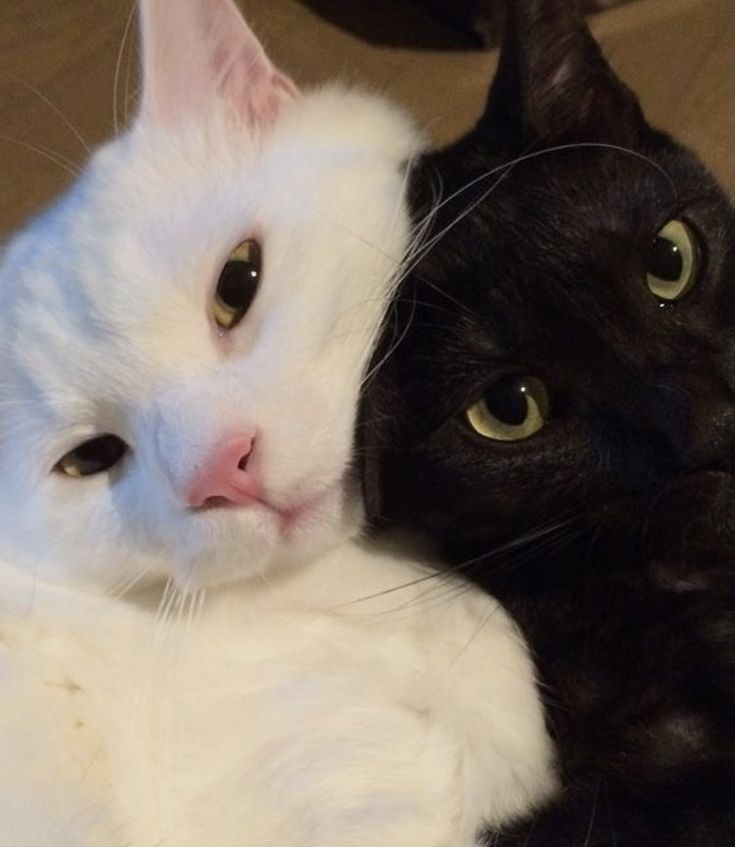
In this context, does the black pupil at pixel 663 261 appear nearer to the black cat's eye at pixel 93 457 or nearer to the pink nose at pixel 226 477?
the pink nose at pixel 226 477

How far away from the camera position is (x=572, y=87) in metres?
0.99

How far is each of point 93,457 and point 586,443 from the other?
431 millimetres

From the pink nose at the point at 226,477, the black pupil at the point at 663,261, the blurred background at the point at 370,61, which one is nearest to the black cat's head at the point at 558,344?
the black pupil at the point at 663,261

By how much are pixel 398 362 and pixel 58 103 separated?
2.94ft

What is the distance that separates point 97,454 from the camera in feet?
3.21

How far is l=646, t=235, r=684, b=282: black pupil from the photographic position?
0.91 m

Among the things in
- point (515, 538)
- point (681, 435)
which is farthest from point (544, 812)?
point (681, 435)

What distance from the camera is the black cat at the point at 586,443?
0.87 metres

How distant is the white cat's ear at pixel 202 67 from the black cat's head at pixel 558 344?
0.75 feet

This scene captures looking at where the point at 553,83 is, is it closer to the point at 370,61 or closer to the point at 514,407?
the point at 514,407

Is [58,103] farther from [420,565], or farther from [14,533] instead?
[420,565]

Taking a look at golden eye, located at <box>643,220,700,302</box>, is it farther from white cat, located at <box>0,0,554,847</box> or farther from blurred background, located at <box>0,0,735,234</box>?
blurred background, located at <box>0,0,735,234</box>

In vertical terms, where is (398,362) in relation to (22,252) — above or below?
above

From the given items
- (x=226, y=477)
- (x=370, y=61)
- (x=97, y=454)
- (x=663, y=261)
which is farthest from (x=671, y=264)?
(x=370, y=61)
